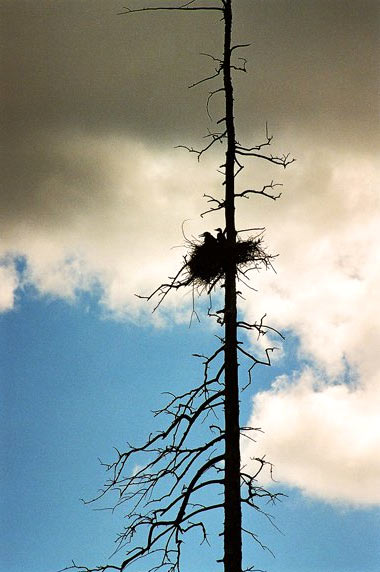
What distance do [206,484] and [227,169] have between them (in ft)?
14.1

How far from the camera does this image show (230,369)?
9.12m

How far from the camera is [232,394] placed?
899cm

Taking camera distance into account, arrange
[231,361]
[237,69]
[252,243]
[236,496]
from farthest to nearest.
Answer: [237,69] < [252,243] < [231,361] < [236,496]

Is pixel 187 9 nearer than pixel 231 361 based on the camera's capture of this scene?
No

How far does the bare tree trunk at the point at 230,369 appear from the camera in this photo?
830 centimetres

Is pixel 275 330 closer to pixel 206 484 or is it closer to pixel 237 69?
pixel 206 484

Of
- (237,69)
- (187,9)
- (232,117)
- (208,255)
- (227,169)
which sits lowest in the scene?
A: (208,255)

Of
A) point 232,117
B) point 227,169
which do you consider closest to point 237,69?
point 232,117

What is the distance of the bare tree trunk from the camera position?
27.2ft

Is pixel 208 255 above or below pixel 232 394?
above

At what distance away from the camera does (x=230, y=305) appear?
31.1 feet

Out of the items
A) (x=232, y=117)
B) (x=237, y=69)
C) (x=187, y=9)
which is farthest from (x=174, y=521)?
(x=187, y=9)

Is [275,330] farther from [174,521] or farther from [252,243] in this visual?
[174,521]

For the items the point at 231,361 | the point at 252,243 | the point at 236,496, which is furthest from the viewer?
the point at 252,243
